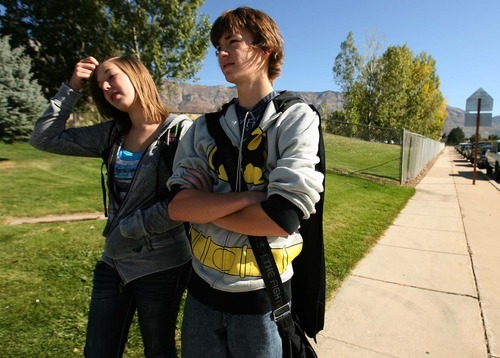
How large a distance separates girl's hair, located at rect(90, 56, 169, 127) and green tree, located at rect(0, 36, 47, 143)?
33.8 ft

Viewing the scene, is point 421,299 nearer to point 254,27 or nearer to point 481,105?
point 254,27

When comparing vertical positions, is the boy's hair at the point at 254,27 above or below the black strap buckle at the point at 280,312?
above

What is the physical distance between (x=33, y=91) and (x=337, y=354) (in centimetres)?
1200

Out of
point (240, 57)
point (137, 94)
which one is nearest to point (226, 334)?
point (240, 57)

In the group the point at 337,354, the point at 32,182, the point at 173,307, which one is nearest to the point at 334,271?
the point at 337,354

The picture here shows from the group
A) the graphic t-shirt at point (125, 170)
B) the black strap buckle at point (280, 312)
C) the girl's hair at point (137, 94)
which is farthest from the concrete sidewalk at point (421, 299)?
the girl's hair at point (137, 94)

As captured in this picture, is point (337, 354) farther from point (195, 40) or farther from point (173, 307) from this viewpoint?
point (195, 40)

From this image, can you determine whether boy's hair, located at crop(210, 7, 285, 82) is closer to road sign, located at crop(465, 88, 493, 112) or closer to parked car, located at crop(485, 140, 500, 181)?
road sign, located at crop(465, 88, 493, 112)

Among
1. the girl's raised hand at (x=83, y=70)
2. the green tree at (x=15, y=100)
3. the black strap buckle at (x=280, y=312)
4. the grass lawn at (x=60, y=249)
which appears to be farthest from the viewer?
the green tree at (x=15, y=100)

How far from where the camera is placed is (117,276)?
6.00ft

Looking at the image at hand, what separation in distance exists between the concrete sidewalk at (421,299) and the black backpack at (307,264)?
4.21 feet

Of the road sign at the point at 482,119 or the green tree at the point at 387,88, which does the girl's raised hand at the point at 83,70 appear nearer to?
the road sign at the point at 482,119

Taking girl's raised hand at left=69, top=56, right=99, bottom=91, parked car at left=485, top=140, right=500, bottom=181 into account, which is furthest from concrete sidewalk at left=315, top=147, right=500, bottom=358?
parked car at left=485, top=140, right=500, bottom=181

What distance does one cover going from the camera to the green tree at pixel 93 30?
83.7 feet
